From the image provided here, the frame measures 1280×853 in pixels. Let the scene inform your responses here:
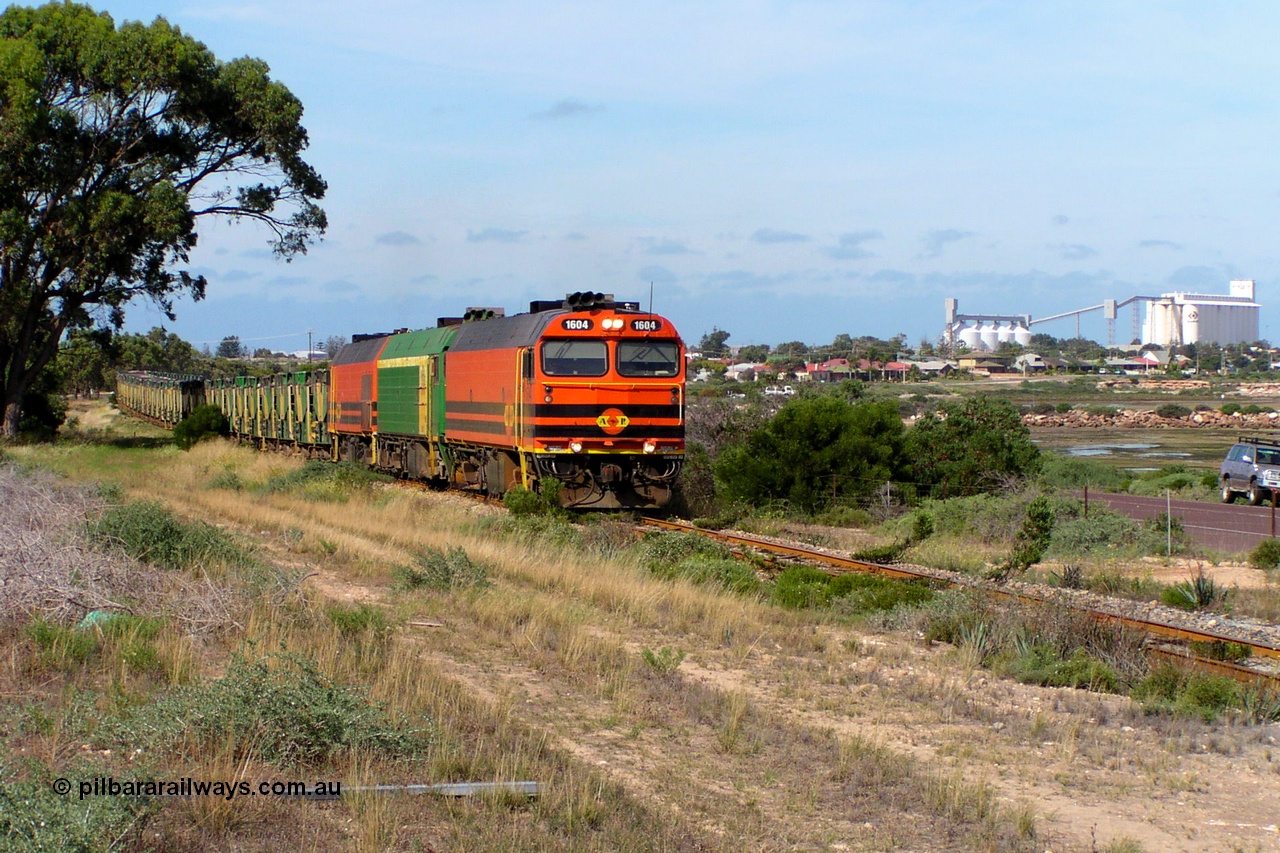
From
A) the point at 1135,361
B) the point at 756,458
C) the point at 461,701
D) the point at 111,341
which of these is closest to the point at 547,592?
the point at 461,701

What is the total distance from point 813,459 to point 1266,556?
31.2 ft

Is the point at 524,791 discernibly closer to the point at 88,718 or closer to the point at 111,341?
the point at 88,718

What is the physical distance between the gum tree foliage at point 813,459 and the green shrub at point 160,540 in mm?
13775

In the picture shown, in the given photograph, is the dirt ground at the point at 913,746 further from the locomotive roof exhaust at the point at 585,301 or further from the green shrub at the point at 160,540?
the locomotive roof exhaust at the point at 585,301

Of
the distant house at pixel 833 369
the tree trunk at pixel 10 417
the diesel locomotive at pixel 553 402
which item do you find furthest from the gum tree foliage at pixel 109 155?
the distant house at pixel 833 369

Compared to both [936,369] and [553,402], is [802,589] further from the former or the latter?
[936,369]

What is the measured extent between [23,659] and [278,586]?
9.21 ft

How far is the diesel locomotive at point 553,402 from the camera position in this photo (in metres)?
20.3

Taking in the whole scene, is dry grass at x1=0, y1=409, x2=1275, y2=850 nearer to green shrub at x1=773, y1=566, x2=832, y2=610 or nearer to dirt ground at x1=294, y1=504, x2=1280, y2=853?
dirt ground at x1=294, y1=504, x2=1280, y2=853

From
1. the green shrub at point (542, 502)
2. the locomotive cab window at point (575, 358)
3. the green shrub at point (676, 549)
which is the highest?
the locomotive cab window at point (575, 358)

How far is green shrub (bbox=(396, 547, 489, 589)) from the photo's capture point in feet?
44.3

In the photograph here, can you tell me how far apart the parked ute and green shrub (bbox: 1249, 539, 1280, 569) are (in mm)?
12307

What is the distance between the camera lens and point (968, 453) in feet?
92.3

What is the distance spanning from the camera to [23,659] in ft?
27.7
